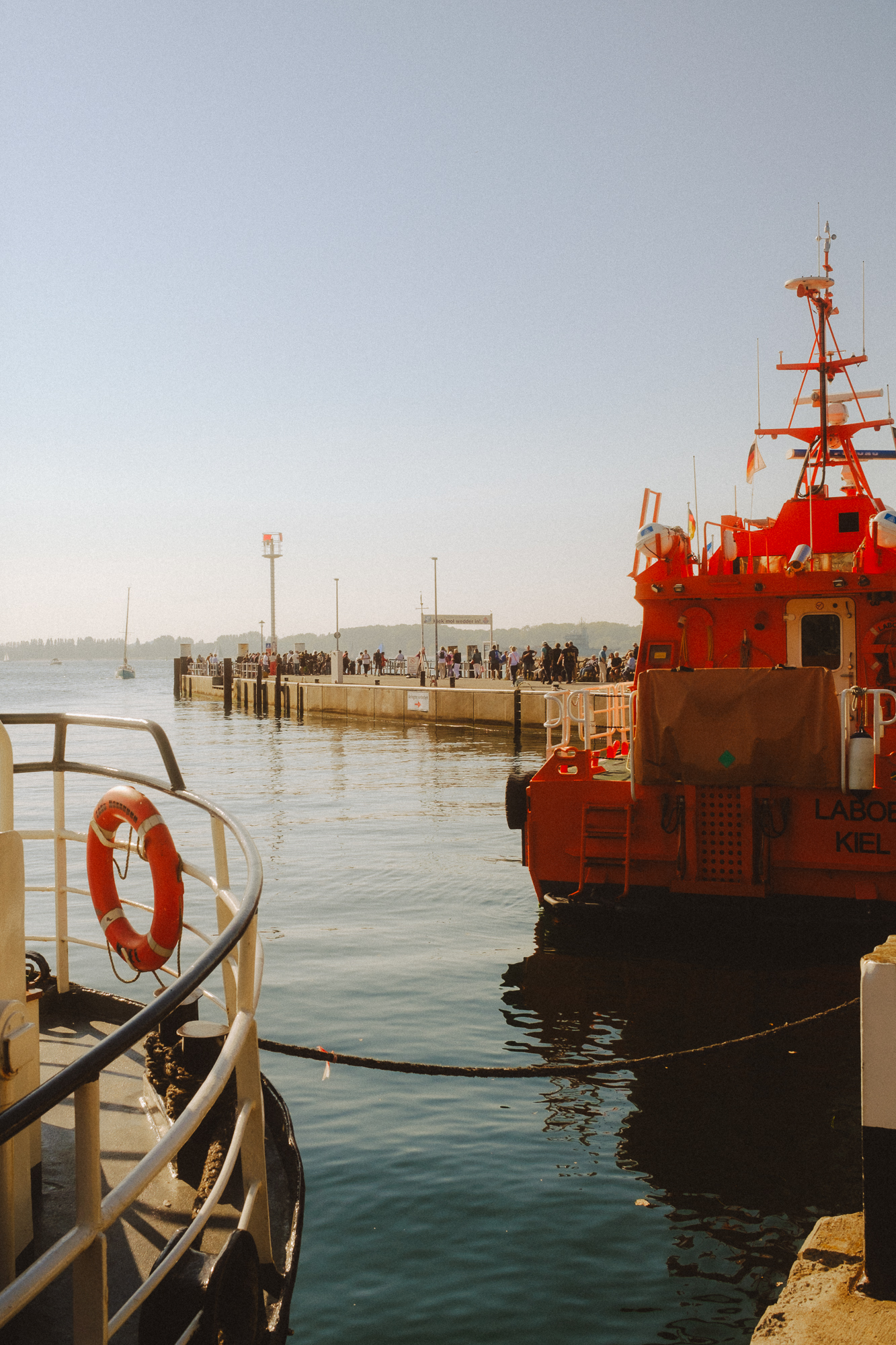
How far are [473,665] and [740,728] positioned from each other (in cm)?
4630

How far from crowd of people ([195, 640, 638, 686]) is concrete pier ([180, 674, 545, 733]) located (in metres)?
1.24

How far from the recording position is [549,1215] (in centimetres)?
497

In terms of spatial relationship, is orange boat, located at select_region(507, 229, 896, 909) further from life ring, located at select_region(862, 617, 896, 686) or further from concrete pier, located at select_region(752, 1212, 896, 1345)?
concrete pier, located at select_region(752, 1212, 896, 1345)

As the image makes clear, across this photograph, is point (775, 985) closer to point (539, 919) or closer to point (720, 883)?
point (720, 883)

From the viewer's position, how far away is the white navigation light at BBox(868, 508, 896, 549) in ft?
31.4

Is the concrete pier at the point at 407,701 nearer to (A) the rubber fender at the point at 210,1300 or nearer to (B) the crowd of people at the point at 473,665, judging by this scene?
(B) the crowd of people at the point at 473,665

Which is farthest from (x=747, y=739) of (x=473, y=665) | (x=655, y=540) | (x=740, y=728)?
(x=473, y=665)

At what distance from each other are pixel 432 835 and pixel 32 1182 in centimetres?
1384

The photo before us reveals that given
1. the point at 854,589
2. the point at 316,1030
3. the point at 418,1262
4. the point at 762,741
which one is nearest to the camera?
the point at 418,1262

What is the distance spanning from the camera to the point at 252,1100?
3.03 metres

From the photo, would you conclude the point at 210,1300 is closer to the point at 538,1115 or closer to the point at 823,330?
the point at 538,1115

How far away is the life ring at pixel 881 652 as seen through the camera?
990 centimetres

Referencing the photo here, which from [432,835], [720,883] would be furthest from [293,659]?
[720,883]

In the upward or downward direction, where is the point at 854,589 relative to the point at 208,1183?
upward
